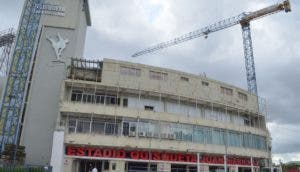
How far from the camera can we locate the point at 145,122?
39688mm

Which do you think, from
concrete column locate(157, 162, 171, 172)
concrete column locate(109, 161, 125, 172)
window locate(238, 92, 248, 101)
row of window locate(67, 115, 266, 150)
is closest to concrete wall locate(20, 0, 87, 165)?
row of window locate(67, 115, 266, 150)

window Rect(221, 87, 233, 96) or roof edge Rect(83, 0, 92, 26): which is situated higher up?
roof edge Rect(83, 0, 92, 26)

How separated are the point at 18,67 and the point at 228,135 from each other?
31.8 meters

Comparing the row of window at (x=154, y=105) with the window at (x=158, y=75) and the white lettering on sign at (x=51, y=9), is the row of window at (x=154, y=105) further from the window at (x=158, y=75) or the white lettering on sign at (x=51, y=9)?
the white lettering on sign at (x=51, y=9)

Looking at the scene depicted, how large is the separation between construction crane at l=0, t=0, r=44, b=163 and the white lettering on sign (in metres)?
0.15

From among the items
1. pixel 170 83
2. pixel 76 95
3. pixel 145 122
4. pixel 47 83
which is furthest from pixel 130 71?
pixel 47 83

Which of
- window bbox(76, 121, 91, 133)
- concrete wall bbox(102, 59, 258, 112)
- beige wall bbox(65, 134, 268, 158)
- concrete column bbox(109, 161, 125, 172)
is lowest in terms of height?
concrete column bbox(109, 161, 125, 172)

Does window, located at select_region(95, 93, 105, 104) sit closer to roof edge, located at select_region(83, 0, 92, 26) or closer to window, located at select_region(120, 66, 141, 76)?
window, located at select_region(120, 66, 141, 76)

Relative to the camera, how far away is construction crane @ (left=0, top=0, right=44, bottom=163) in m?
Answer: 41.1

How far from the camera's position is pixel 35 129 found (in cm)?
4031

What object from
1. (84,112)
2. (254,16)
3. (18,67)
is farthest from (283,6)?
(18,67)

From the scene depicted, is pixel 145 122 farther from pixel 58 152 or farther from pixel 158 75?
pixel 58 152

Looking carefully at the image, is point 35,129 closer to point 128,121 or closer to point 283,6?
point 128,121

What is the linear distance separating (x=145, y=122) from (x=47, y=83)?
14483mm
